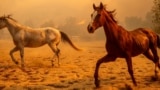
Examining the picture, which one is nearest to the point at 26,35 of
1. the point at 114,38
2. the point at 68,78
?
the point at 68,78

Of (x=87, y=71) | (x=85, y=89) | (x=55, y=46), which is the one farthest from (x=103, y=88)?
(x=55, y=46)

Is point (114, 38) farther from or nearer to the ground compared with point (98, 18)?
nearer to the ground

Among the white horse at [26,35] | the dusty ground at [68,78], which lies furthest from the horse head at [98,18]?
the white horse at [26,35]

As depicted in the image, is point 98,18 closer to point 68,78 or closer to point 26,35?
point 68,78

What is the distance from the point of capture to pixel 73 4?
51.1 meters

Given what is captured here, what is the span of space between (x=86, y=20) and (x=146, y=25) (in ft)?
41.5

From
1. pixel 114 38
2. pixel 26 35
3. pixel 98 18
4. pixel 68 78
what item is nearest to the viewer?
pixel 98 18

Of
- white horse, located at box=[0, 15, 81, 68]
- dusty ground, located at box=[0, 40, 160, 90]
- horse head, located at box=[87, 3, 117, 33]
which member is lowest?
dusty ground, located at box=[0, 40, 160, 90]

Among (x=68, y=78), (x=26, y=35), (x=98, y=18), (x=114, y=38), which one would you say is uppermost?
(x=98, y=18)

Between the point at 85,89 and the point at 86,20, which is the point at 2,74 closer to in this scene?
the point at 85,89

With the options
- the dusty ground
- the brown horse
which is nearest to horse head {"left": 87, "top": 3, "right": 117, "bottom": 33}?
the brown horse

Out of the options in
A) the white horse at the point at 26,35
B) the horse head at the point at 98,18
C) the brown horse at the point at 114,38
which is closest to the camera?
the horse head at the point at 98,18

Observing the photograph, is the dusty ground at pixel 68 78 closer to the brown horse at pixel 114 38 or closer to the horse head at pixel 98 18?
the brown horse at pixel 114 38

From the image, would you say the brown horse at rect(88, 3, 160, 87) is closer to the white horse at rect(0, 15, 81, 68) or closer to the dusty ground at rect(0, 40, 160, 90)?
the dusty ground at rect(0, 40, 160, 90)
